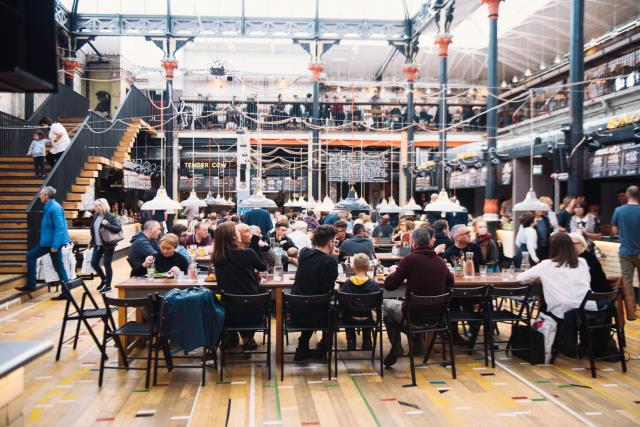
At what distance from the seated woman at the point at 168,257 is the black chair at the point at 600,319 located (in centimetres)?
375

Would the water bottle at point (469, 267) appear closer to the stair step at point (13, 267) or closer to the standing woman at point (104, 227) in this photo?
the standing woman at point (104, 227)

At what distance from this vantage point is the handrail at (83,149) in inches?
353

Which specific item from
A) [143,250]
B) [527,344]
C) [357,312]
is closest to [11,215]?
[143,250]

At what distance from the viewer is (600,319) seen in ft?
16.1

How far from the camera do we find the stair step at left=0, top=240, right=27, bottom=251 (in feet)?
30.2

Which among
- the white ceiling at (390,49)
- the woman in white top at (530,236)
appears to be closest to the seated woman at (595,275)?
the woman in white top at (530,236)

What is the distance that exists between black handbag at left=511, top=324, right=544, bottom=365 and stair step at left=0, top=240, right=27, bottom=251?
25.6 ft

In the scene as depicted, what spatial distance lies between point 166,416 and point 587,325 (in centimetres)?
342

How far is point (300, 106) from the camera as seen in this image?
83.7 ft

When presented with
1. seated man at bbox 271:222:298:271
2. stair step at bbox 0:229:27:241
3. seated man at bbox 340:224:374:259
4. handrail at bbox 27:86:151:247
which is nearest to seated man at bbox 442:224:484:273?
seated man at bbox 340:224:374:259

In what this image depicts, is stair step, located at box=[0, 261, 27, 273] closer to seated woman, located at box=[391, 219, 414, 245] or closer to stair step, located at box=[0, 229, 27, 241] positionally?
stair step, located at box=[0, 229, 27, 241]

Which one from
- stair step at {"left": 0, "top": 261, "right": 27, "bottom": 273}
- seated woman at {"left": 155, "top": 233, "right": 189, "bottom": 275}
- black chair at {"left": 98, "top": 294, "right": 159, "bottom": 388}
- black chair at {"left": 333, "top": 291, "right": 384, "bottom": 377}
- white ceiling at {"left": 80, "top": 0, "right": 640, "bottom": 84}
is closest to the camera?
black chair at {"left": 98, "top": 294, "right": 159, "bottom": 388}

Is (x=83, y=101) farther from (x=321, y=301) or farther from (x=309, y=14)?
(x=321, y=301)

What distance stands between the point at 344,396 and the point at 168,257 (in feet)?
7.91
